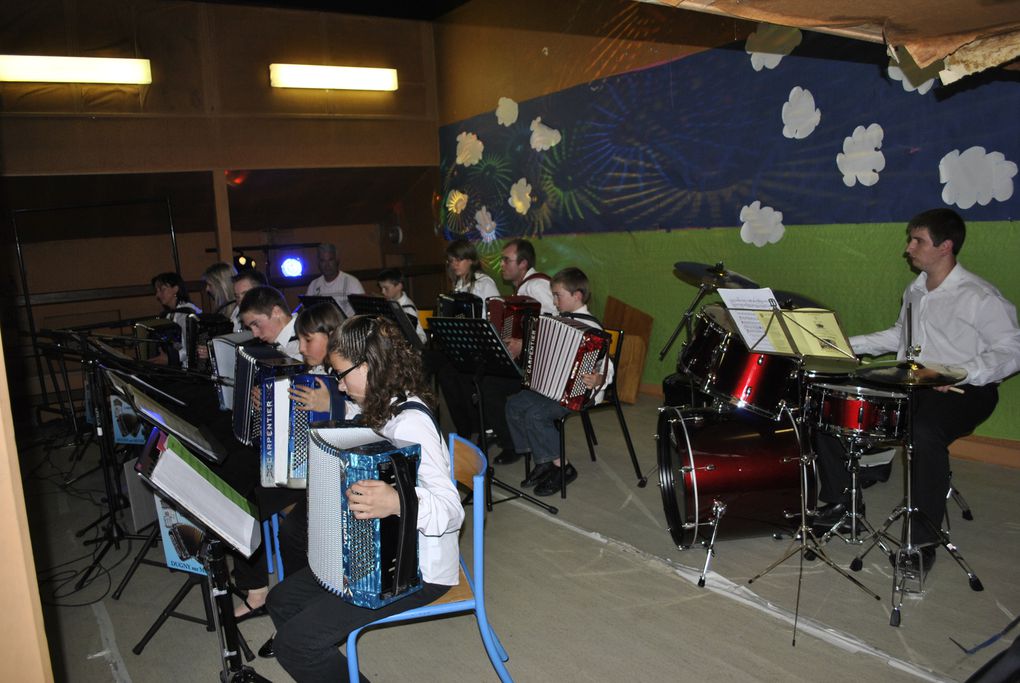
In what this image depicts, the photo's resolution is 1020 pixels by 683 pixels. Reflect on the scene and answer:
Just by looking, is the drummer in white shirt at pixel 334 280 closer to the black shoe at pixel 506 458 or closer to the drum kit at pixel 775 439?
the black shoe at pixel 506 458

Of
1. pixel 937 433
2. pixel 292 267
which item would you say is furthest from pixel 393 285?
pixel 292 267

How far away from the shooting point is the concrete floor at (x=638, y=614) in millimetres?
2832

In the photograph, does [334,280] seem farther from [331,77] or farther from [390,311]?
[331,77]

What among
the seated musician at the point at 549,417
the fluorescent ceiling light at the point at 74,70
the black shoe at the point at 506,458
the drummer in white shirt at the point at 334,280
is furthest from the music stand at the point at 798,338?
the fluorescent ceiling light at the point at 74,70

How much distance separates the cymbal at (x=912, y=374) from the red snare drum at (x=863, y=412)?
9 centimetres

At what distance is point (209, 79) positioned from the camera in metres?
8.62

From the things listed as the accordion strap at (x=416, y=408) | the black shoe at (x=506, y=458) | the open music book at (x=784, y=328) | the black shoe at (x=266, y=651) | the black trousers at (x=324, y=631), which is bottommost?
the black shoe at (x=266, y=651)

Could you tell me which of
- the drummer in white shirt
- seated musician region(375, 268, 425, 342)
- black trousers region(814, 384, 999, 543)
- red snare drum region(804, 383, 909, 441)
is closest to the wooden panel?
seated musician region(375, 268, 425, 342)

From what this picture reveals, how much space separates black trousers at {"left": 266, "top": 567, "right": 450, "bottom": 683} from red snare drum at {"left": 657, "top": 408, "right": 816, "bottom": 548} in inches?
59.3

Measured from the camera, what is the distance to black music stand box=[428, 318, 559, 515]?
412 centimetres

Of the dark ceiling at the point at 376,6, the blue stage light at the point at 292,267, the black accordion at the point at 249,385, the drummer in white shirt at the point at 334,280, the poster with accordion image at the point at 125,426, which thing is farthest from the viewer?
the blue stage light at the point at 292,267

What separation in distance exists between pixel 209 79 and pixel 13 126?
204cm

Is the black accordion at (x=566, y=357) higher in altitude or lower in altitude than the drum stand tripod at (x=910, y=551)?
higher

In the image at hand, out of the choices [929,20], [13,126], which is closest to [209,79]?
[13,126]
